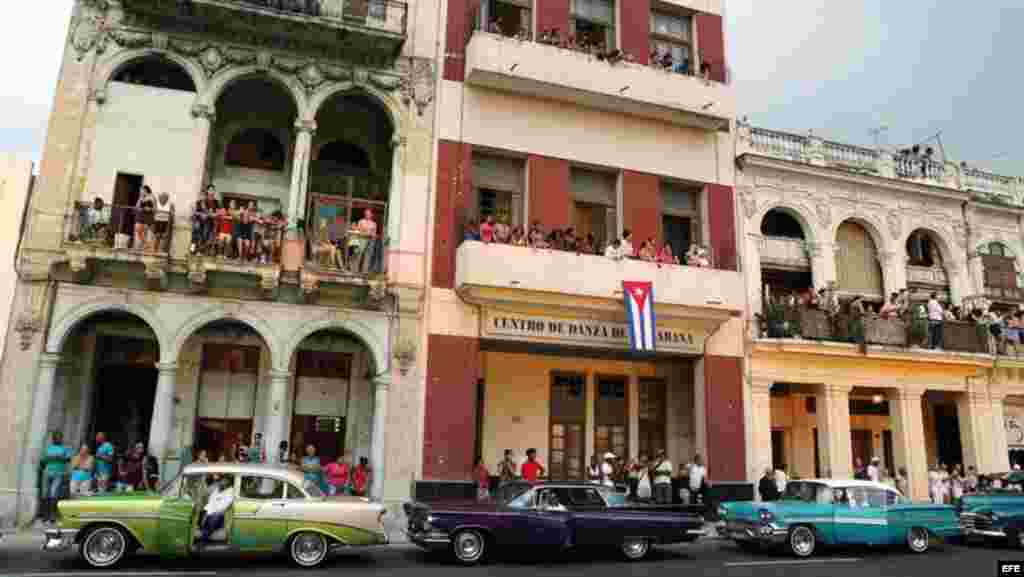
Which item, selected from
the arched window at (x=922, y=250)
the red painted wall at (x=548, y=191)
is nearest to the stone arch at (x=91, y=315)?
the red painted wall at (x=548, y=191)

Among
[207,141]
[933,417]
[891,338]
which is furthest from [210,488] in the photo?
[933,417]

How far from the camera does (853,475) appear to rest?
20.8 meters

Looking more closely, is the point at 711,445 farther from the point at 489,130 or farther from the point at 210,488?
the point at 210,488

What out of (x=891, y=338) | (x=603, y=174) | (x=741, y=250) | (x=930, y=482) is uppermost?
(x=603, y=174)

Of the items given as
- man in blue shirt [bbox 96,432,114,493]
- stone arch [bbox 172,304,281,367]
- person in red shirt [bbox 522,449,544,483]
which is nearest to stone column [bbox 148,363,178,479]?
stone arch [bbox 172,304,281,367]

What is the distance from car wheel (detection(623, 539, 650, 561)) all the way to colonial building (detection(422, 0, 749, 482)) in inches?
204

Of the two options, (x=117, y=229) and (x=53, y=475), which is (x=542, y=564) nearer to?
(x=53, y=475)

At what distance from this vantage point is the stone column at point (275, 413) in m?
15.8

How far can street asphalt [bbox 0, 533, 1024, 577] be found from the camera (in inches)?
411

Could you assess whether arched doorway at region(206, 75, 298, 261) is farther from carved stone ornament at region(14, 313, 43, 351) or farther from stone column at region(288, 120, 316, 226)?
carved stone ornament at region(14, 313, 43, 351)

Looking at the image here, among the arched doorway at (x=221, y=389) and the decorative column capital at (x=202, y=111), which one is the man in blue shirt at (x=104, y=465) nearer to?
the arched doorway at (x=221, y=389)

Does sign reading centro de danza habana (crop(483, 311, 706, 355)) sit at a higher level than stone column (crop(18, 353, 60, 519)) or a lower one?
higher

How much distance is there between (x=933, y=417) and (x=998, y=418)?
2.08 m

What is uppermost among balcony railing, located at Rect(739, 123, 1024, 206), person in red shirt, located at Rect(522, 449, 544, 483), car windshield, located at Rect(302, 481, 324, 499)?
balcony railing, located at Rect(739, 123, 1024, 206)
